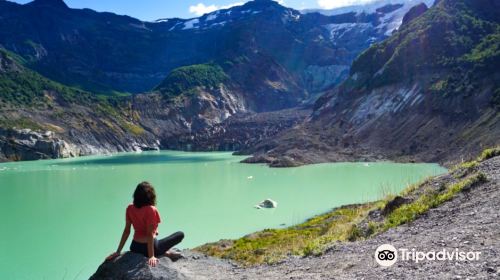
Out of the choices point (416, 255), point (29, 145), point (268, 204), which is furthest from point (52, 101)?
point (416, 255)

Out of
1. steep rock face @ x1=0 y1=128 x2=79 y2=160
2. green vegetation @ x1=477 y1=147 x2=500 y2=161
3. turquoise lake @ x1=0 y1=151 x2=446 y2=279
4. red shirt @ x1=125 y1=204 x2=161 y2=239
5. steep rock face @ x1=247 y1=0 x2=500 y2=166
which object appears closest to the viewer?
red shirt @ x1=125 y1=204 x2=161 y2=239

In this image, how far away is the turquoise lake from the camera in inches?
935

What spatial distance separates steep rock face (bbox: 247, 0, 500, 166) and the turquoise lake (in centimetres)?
787

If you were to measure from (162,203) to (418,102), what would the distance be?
181 feet

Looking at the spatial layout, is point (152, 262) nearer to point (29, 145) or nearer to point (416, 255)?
point (416, 255)

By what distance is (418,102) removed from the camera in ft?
266

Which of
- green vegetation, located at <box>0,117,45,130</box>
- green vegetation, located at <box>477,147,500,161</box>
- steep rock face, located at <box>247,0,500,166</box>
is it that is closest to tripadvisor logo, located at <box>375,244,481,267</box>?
green vegetation, located at <box>477,147,500,161</box>

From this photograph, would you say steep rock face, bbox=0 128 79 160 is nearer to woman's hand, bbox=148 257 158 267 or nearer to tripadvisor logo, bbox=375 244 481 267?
woman's hand, bbox=148 257 158 267

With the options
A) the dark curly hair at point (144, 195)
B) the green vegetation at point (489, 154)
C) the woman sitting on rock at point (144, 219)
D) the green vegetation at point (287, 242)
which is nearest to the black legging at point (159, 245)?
the woman sitting on rock at point (144, 219)

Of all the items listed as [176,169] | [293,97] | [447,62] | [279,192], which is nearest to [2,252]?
[279,192]

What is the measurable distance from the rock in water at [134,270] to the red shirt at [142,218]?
1.46 feet

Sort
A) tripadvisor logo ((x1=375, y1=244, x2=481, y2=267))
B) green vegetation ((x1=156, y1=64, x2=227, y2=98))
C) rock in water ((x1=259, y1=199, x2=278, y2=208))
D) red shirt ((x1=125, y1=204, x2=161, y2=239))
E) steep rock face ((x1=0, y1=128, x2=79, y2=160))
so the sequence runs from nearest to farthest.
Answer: tripadvisor logo ((x1=375, y1=244, x2=481, y2=267)), red shirt ((x1=125, y1=204, x2=161, y2=239)), rock in water ((x1=259, y1=199, x2=278, y2=208)), steep rock face ((x1=0, y1=128, x2=79, y2=160)), green vegetation ((x1=156, y1=64, x2=227, y2=98))

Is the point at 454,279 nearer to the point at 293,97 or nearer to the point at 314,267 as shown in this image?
the point at 314,267

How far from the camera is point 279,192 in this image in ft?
149
